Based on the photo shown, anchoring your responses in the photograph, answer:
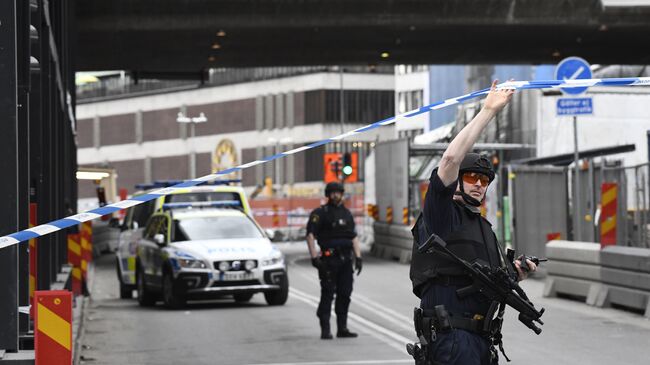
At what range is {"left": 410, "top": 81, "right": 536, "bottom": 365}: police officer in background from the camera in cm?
748

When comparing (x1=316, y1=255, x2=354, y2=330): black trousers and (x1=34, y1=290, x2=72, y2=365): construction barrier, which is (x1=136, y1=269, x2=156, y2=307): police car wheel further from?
(x1=34, y1=290, x2=72, y2=365): construction barrier

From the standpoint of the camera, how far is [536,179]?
2966 centimetres

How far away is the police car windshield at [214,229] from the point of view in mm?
22703

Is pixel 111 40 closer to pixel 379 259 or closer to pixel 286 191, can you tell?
pixel 379 259

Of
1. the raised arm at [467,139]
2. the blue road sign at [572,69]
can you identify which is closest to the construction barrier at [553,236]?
the blue road sign at [572,69]

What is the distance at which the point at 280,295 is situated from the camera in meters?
22.2

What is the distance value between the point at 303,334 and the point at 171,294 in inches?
195

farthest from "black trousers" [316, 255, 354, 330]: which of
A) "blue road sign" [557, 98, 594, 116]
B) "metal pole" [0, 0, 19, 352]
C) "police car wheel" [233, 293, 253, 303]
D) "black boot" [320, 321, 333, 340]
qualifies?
"metal pole" [0, 0, 19, 352]

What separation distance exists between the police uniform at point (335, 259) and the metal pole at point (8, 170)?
7880 millimetres

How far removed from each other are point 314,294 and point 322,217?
8.41 metres

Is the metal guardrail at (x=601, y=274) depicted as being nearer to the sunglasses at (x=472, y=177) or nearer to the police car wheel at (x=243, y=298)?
the police car wheel at (x=243, y=298)

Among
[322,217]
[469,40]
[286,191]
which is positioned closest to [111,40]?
[469,40]

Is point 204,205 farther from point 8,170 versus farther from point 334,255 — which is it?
point 8,170

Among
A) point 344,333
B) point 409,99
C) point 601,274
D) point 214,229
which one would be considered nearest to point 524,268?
point 344,333
